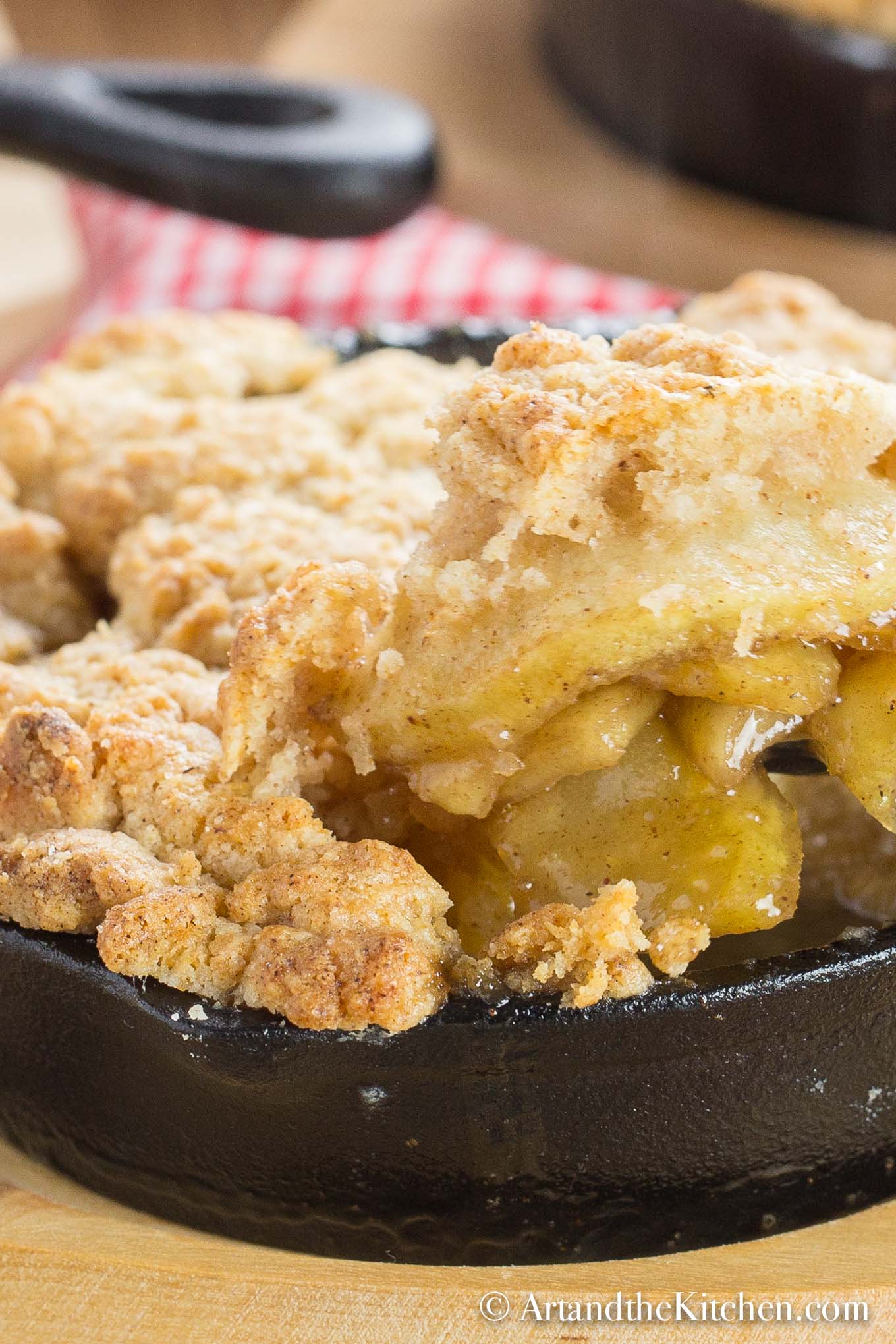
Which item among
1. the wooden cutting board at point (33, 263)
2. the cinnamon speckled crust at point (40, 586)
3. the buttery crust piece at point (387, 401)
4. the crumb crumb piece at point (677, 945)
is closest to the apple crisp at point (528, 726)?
the crumb crumb piece at point (677, 945)

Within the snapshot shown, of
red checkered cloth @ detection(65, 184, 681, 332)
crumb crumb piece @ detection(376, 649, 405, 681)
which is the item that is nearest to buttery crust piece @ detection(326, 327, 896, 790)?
crumb crumb piece @ detection(376, 649, 405, 681)

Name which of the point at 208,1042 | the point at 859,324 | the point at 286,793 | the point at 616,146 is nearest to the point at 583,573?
the point at 286,793

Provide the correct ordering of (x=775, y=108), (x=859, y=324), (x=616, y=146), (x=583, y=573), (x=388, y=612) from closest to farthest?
(x=583, y=573), (x=388, y=612), (x=859, y=324), (x=775, y=108), (x=616, y=146)

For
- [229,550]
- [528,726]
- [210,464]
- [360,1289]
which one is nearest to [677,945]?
[528,726]

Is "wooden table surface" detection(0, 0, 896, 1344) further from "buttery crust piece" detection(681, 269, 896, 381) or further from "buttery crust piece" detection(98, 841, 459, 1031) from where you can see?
"buttery crust piece" detection(681, 269, 896, 381)

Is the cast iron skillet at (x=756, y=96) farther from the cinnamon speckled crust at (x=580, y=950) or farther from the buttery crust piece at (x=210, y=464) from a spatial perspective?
the cinnamon speckled crust at (x=580, y=950)

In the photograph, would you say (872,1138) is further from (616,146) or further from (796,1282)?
(616,146)
